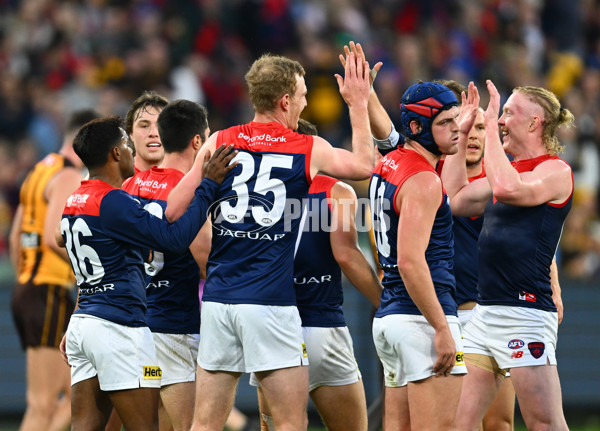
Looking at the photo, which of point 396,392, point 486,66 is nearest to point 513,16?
point 486,66

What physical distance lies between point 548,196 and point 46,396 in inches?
192

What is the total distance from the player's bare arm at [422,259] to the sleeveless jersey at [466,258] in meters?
1.44

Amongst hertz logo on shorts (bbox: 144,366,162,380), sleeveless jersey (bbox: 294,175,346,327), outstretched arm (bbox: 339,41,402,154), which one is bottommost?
hertz logo on shorts (bbox: 144,366,162,380)

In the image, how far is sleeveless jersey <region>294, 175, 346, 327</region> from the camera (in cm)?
646

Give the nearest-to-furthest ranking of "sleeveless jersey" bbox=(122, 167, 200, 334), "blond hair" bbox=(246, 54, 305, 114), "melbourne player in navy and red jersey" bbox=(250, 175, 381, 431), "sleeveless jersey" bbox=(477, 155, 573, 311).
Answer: "blond hair" bbox=(246, 54, 305, 114) → "sleeveless jersey" bbox=(477, 155, 573, 311) → "melbourne player in navy and red jersey" bbox=(250, 175, 381, 431) → "sleeveless jersey" bbox=(122, 167, 200, 334)

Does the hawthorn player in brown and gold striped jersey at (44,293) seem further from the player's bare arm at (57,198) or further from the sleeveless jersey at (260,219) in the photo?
the sleeveless jersey at (260,219)

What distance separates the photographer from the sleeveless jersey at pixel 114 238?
574 centimetres

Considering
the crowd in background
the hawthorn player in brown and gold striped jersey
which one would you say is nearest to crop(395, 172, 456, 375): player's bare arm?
the hawthorn player in brown and gold striped jersey

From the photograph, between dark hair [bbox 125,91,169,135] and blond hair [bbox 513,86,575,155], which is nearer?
blond hair [bbox 513,86,575,155]

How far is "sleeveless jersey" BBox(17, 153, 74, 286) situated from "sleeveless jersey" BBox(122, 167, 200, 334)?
7.21 feet

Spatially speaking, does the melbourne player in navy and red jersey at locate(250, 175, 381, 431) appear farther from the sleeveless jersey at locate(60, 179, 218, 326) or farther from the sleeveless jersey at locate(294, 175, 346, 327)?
the sleeveless jersey at locate(60, 179, 218, 326)

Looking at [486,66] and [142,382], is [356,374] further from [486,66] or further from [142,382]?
[486,66]

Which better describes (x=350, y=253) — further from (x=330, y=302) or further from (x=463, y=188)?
(x=463, y=188)

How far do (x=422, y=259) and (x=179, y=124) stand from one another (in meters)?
2.19
